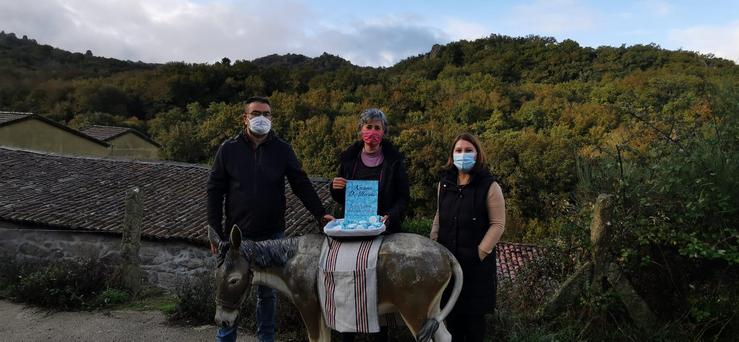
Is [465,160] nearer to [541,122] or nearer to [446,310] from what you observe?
[446,310]

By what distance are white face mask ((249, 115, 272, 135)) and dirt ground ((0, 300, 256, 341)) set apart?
7.56 feet

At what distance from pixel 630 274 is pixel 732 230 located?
857 mm

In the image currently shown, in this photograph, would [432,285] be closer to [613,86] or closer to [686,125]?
[686,125]

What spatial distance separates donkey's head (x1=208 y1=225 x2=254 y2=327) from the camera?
2.88 meters

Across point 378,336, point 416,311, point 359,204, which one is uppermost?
point 359,204

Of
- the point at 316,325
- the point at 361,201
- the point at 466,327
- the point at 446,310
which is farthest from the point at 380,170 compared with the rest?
the point at 466,327

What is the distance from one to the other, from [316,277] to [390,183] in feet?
2.62

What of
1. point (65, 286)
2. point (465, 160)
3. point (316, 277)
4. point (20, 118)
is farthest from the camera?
point (20, 118)

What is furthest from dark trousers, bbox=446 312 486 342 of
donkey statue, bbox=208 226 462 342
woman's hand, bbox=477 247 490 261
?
woman's hand, bbox=477 247 490 261

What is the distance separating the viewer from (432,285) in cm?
288

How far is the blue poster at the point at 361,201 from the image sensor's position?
10.1 ft

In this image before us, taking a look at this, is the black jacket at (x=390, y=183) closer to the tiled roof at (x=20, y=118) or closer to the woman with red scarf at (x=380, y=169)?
the woman with red scarf at (x=380, y=169)

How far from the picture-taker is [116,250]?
11922 millimetres

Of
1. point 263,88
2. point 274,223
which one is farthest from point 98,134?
point 274,223
